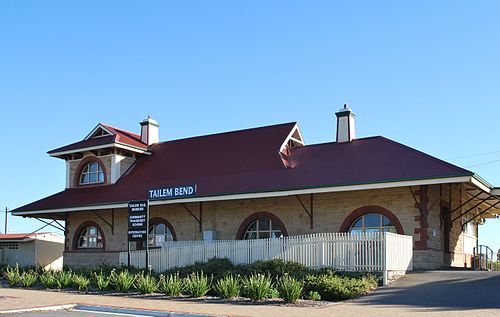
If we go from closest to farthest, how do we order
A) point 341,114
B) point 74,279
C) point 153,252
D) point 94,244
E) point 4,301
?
point 4,301 → point 74,279 → point 153,252 → point 341,114 → point 94,244

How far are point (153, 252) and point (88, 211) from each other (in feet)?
24.7

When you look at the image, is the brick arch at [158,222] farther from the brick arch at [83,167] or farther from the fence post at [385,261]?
the fence post at [385,261]

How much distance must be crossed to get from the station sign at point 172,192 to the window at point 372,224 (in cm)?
671

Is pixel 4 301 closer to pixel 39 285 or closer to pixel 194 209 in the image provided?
pixel 39 285

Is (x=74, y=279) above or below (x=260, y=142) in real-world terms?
below

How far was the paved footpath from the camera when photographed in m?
12.8

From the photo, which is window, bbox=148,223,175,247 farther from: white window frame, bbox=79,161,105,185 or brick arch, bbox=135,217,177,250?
white window frame, bbox=79,161,105,185

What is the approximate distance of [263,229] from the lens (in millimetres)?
24734

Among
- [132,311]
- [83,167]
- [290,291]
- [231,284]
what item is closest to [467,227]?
[231,284]

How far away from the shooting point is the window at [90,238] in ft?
97.5

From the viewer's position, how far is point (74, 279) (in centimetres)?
2030

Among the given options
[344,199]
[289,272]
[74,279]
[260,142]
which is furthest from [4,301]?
[260,142]

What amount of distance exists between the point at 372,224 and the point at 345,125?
213 inches

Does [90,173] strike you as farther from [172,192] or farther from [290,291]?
[290,291]
